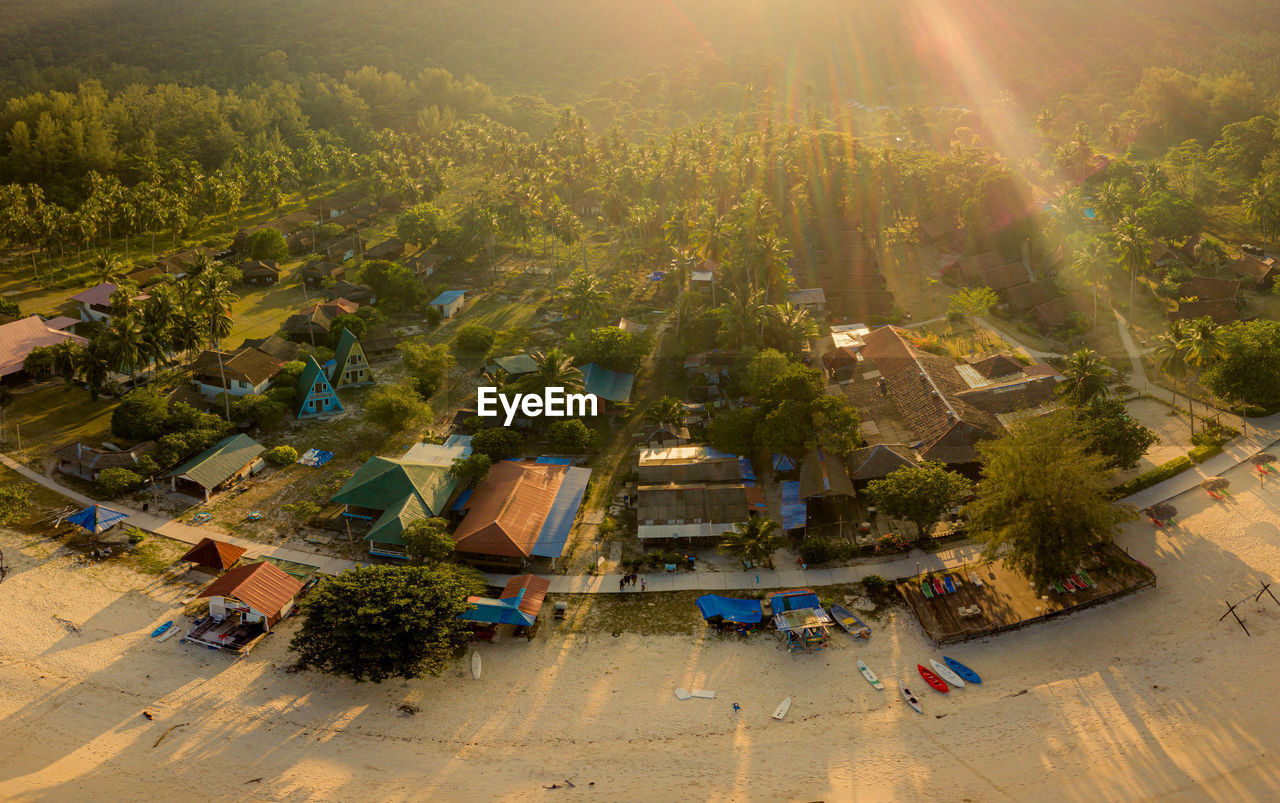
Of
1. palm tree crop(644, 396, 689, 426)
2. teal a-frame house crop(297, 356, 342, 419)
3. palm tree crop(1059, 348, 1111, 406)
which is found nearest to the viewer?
palm tree crop(1059, 348, 1111, 406)

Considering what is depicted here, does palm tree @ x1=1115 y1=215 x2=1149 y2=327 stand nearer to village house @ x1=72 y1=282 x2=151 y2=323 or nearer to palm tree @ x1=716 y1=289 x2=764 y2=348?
palm tree @ x1=716 y1=289 x2=764 y2=348

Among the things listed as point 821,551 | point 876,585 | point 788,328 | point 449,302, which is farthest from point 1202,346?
point 449,302

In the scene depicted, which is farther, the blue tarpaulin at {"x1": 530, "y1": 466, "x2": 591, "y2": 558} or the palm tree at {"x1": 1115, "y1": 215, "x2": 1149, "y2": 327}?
the palm tree at {"x1": 1115, "y1": 215, "x2": 1149, "y2": 327}

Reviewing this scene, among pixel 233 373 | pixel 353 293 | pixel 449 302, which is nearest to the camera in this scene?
pixel 233 373

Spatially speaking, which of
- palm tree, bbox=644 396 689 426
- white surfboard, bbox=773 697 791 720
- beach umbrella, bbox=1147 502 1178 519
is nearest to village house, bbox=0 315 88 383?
palm tree, bbox=644 396 689 426

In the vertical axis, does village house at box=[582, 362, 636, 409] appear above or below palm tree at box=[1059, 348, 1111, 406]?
below

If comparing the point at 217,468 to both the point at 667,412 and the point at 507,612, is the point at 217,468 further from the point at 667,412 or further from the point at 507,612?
the point at 667,412
